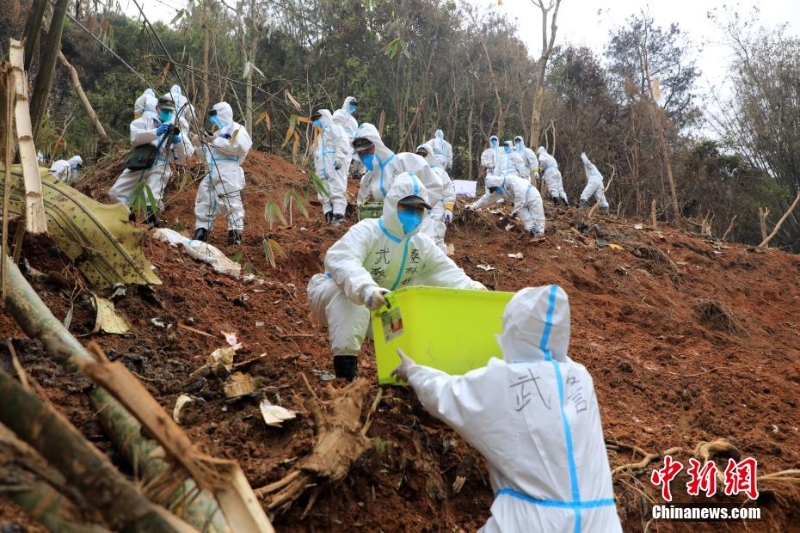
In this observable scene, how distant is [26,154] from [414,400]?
7.32 feet

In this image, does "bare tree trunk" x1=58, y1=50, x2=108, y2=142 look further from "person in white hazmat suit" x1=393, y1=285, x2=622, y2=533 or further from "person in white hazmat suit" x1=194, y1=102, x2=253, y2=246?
"person in white hazmat suit" x1=393, y1=285, x2=622, y2=533

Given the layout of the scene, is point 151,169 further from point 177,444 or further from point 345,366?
point 177,444

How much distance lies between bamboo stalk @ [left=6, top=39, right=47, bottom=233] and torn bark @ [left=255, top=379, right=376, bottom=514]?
1.44 metres

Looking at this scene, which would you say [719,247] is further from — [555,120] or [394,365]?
[394,365]

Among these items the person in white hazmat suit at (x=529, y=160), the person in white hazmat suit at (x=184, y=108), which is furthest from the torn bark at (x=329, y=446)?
the person in white hazmat suit at (x=529, y=160)

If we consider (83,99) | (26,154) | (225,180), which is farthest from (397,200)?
(225,180)

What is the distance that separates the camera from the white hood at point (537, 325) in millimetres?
2797

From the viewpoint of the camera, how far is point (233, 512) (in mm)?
2008

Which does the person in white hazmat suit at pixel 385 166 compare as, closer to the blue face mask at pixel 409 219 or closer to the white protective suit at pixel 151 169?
the white protective suit at pixel 151 169

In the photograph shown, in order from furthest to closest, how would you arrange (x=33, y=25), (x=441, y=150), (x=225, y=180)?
(x=441, y=150), (x=225, y=180), (x=33, y=25)

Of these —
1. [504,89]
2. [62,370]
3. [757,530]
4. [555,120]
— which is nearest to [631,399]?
[757,530]

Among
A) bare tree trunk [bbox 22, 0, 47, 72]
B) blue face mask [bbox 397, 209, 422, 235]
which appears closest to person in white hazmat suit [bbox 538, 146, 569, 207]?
blue face mask [bbox 397, 209, 422, 235]

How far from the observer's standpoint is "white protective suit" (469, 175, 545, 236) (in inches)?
465

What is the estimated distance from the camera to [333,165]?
11.7m
